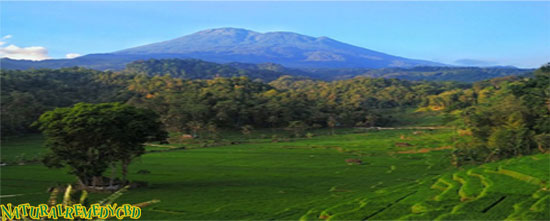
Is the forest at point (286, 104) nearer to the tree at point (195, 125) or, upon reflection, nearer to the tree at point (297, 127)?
the tree at point (195, 125)

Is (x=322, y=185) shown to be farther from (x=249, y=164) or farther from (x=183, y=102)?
(x=183, y=102)

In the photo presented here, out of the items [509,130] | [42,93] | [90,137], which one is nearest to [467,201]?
[90,137]

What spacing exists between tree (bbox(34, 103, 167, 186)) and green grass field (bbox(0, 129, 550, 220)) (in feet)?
5.67

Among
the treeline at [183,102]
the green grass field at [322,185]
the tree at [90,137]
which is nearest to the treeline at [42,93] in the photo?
the treeline at [183,102]

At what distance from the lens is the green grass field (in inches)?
657

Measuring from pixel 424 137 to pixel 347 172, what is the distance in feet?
81.0

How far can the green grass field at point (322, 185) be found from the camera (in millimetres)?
16688

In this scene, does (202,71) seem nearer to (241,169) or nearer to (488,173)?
(241,169)

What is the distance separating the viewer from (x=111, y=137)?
77.6ft

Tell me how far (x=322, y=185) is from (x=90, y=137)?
39.6 feet

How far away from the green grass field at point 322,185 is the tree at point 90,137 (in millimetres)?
1729

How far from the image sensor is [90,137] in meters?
23.5

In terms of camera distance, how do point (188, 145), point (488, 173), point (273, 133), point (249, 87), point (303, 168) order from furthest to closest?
point (249, 87)
point (273, 133)
point (188, 145)
point (303, 168)
point (488, 173)

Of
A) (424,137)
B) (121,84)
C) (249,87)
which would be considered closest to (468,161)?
(424,137)
